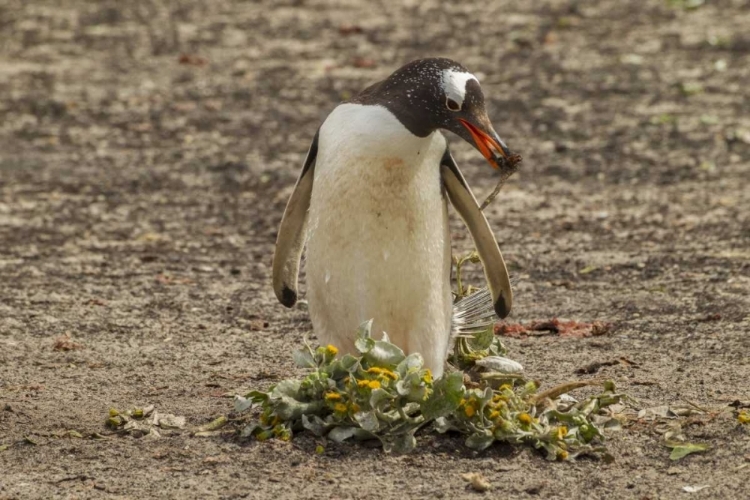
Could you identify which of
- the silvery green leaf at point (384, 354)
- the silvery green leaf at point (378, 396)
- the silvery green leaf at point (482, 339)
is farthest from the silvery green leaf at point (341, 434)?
the silvery green leaf at point (482, 339)

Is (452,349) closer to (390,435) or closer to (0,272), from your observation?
(390,435)

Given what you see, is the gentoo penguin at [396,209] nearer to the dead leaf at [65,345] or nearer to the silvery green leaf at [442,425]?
the silvery green leaf at [442,425]

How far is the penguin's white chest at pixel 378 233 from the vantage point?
4.61 meters

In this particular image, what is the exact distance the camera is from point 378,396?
438 cm

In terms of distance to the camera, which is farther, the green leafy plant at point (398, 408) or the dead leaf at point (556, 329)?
the dead leaf at point (556, 329)

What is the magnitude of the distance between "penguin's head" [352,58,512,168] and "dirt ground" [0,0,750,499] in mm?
1075

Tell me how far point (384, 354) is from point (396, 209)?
55 centimetres

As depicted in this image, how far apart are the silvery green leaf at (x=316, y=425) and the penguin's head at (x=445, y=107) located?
1.08m

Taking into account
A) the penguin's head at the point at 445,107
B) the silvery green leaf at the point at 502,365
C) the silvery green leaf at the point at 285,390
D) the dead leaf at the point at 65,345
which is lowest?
the dead leaf at the point at 65,345

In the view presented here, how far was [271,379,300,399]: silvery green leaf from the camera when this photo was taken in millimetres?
4555

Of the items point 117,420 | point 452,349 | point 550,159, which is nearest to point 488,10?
point 550,159

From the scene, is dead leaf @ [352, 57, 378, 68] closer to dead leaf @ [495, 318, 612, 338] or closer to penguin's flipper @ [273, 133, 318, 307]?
dead leaf @ [495, 318, 612, 338]

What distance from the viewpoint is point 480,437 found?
4.42 metres

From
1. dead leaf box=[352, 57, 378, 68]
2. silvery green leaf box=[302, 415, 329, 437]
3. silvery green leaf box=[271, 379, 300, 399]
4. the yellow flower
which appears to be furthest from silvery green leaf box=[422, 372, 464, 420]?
dead leaf box=[352, 57, 378, 68]
